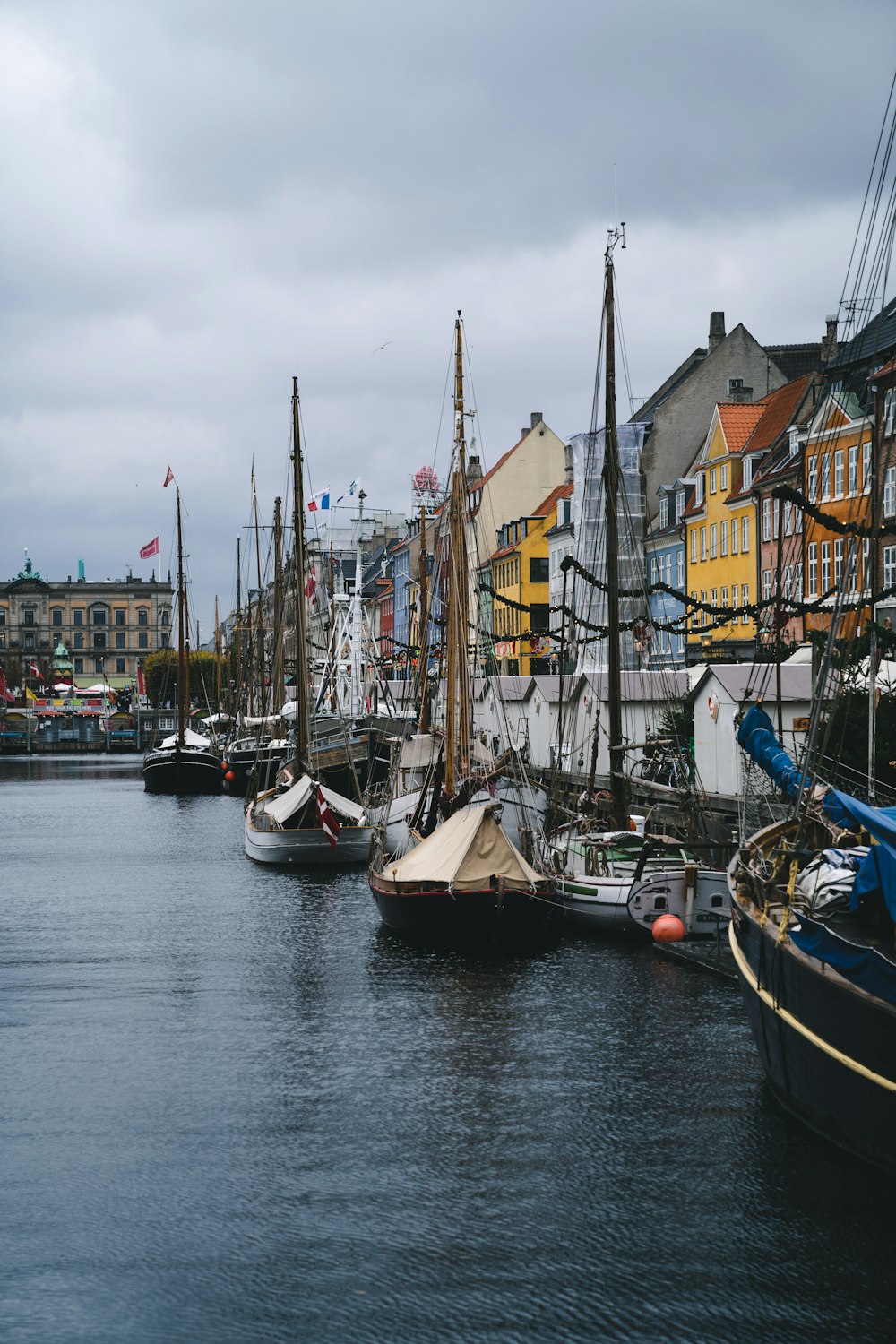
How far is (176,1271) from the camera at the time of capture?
1415 centimetres

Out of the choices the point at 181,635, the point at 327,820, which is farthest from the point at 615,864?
the point at 181,635

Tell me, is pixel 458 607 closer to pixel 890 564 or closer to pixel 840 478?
pixel 890 564

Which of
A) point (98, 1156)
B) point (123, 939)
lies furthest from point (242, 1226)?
point (123, 939)

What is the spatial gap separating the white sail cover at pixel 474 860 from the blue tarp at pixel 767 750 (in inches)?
226

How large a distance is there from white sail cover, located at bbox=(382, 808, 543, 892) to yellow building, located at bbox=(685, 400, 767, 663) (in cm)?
4069

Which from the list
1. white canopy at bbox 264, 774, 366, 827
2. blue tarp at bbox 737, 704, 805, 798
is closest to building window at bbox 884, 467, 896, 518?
white canopy at bbox 264, 774, 366, 827

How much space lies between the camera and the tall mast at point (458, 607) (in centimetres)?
3253

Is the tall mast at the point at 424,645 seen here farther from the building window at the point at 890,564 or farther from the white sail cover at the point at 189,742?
the white sail cover at the point at 189,742

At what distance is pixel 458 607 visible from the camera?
3428 centimetres

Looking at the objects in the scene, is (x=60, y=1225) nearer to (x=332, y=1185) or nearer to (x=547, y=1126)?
(x=332, y=1185)

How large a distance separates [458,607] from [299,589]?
14937mm

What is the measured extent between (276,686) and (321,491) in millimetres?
20441

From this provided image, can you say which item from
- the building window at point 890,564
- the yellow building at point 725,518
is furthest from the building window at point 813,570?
the building window at point 890,564

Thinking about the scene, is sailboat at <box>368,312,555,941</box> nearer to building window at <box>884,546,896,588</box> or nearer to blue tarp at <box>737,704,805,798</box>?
blue tarp at <box>737,704,805,798</box>
